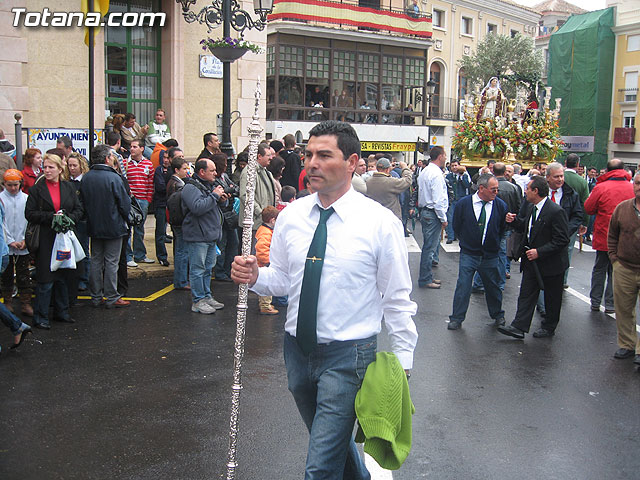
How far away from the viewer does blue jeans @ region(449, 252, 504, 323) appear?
8.39m

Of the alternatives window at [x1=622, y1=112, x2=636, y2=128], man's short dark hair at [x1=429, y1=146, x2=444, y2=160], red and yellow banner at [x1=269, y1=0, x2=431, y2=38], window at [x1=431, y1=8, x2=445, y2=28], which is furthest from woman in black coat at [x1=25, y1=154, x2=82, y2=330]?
window at [x1=622, y1=112, x2=636, y2=128]

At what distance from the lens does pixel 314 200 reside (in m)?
3.51

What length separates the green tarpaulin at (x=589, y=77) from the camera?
49531 mm

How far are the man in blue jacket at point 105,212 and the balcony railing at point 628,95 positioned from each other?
48240 millimetres

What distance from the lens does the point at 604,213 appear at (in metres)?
9.39

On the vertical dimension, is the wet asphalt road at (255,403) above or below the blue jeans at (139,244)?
below

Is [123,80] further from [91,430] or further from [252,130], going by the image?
[252,130]

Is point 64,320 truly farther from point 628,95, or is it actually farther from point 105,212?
point 628,95

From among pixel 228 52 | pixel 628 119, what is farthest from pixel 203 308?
pixel 628 119

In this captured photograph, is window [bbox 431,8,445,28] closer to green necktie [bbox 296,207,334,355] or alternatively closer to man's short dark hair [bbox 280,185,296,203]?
man's short dark hair [bbox 280,185,296,203]

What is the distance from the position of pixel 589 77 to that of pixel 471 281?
46.4 m

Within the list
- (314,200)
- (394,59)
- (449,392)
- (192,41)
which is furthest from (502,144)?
(394,59)

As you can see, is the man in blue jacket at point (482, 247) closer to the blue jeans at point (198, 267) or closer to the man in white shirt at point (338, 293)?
the blue jeans at point (198, 267)

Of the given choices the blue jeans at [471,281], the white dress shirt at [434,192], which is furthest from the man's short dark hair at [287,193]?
the blue jeans at [471,281]
